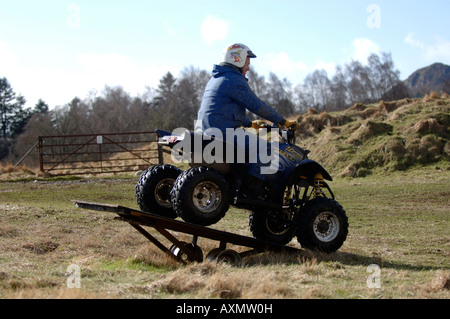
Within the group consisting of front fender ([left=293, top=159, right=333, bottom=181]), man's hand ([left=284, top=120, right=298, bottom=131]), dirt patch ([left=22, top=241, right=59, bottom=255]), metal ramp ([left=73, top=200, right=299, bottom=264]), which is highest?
man's hand ([left=284, top=120, right=298, bottom=131])

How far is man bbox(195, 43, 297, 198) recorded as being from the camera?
7004 millimetres

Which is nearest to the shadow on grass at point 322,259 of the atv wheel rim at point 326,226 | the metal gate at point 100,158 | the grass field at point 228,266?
the grass field at point 228,266

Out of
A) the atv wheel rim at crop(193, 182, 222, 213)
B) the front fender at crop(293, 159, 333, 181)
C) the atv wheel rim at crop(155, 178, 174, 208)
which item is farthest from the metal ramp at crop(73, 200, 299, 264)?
the front fender at crop(293, 159, 333, 181)

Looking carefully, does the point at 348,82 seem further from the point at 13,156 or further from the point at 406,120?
the point at 406,120

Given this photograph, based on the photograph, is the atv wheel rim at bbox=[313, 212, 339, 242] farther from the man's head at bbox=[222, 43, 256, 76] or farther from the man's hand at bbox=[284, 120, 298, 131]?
the man's head at bbox=[222, 43, 256, 76]

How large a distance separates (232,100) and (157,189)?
1667 mm

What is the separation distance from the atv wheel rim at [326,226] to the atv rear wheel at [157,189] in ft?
6.70

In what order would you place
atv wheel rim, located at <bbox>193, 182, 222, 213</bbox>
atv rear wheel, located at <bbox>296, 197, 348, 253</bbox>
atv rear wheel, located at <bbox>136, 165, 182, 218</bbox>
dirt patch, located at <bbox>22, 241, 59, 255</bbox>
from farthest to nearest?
dirt patch, located at <bbox>22, 241, 59, 255</bbox>, atv rear wheel, located at <bbox>136, 165, 182, 218</bbox>, atv rear wheel, located at <bbox>296, 197, 348, 253</bbox>, atv wheel rim, located at <bbox>193, 182, 222, 213</bbox>

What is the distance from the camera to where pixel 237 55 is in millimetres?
7258

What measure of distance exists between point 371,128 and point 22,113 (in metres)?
63.0

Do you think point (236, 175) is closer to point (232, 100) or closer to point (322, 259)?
point (232, 100)

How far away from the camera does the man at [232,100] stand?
700 cm

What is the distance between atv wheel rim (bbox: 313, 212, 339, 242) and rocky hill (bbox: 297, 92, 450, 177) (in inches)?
567
